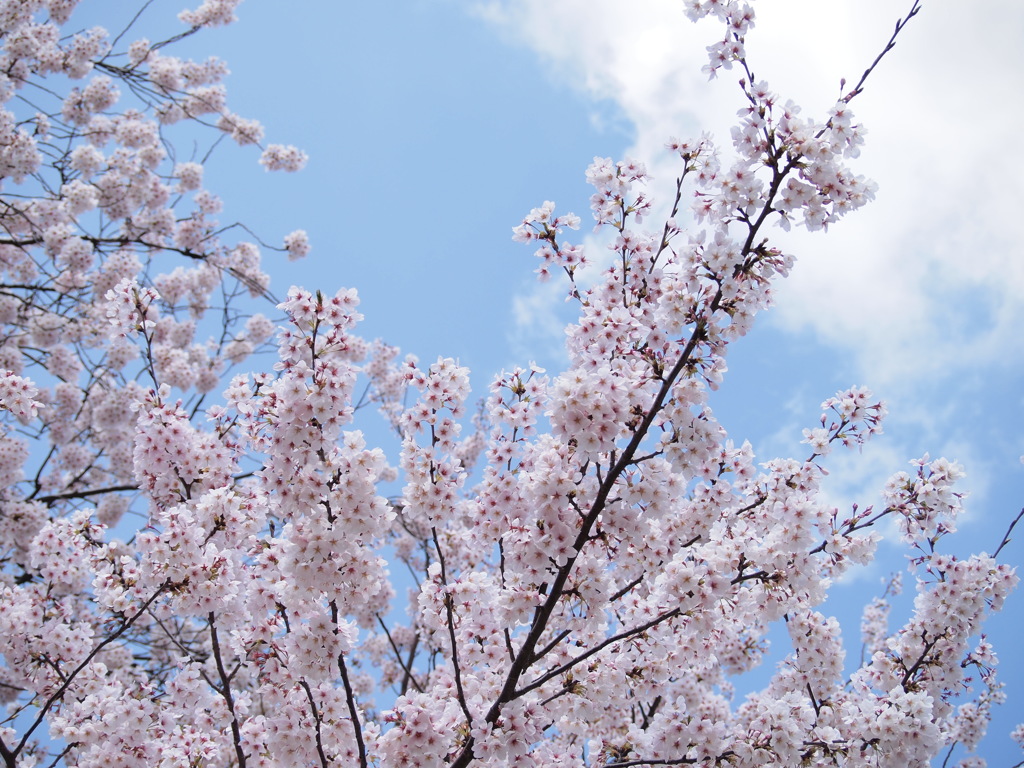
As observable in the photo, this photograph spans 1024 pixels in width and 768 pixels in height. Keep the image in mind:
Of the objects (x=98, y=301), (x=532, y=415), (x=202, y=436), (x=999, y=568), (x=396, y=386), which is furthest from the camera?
(x=396, y=386)

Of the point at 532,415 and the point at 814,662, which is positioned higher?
the point at 532,415

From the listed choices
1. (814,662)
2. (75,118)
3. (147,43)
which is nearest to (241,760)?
(814,662)

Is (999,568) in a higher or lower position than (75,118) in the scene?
lower

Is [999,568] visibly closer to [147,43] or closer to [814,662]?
[814,662]

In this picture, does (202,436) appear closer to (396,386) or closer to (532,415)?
(532,415)

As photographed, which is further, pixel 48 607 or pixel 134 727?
pixel 48 607

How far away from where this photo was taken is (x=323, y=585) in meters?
4.03

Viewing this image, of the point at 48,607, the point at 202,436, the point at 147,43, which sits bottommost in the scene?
the point at 48,607

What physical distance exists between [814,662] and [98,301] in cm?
1048

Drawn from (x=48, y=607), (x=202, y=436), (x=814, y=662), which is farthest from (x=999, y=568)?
(x=48, y=607)

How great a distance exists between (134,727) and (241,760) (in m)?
0.78

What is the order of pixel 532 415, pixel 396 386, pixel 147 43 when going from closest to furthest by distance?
pixel 532 415, pixel 147 43, pixel 396 386

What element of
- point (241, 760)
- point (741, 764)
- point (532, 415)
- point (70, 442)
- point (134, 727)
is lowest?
point (741, 764)

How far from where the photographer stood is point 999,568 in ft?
17.9
